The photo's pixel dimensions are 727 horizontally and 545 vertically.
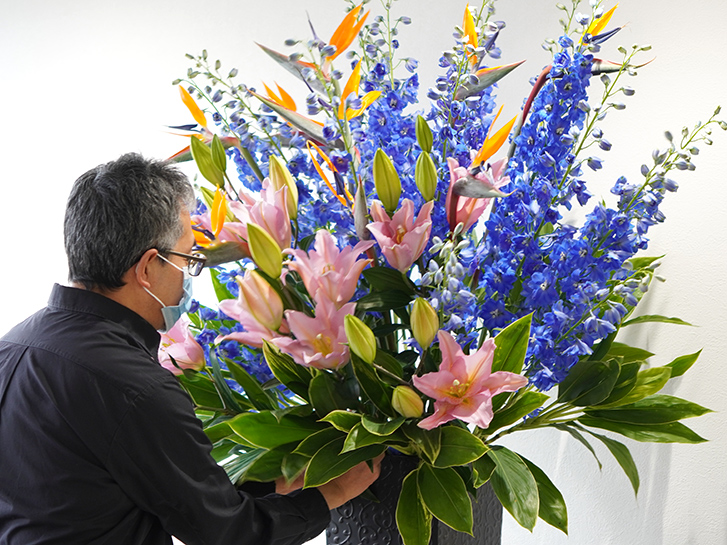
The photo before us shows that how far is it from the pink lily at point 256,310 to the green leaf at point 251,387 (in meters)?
0.08

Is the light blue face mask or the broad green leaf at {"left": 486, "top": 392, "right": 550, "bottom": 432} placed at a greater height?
the light blue face mask

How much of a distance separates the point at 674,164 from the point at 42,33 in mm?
2071

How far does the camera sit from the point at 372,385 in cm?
91

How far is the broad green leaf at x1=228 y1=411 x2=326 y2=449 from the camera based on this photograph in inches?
37.5

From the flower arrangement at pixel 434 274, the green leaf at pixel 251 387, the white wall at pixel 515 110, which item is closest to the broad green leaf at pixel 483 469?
the flower arrangement at pixel 434 274

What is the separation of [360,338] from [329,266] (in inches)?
4.2

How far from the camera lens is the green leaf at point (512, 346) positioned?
2.97 feet

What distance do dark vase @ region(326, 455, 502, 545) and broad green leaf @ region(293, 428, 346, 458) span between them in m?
0.10

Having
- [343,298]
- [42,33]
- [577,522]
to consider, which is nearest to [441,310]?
[343,298]

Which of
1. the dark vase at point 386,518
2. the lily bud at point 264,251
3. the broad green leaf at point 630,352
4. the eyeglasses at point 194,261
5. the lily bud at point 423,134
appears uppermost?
the lily bud at point 423,134

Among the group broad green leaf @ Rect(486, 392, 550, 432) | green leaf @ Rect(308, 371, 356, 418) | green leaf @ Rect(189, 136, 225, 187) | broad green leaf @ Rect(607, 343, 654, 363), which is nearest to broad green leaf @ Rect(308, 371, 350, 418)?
green leaf @ Rect(308, 371, 356, 418)

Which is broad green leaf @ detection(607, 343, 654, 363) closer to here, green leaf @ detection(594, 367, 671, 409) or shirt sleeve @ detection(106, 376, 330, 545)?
green leaf @ detection(594, 367, 671, 409)

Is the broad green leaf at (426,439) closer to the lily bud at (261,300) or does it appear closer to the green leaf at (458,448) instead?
the green leaf at (458,448)

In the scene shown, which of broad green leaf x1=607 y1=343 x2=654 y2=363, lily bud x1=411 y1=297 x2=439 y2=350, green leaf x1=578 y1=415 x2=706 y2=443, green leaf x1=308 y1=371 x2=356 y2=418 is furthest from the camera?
broad green leaf x1=607 y1=343 x2=654 y2=363
